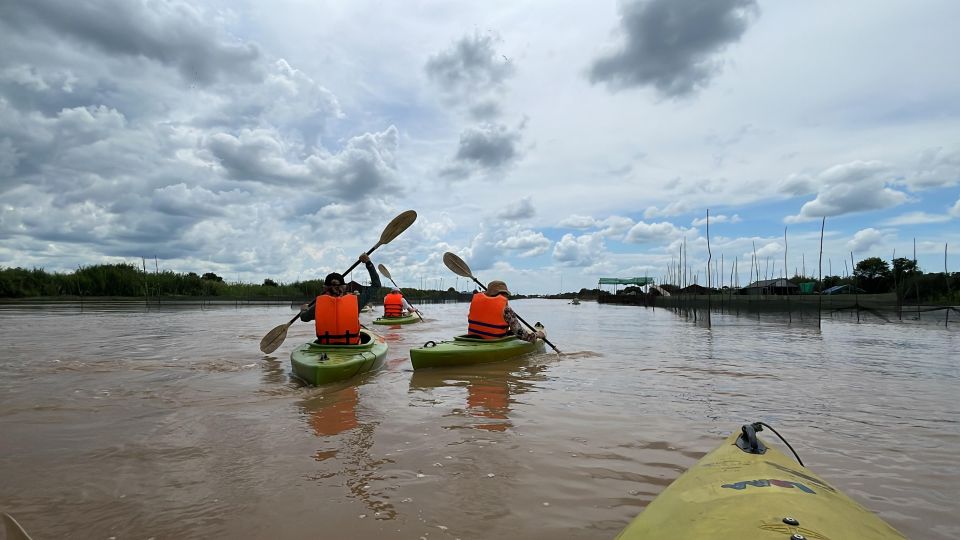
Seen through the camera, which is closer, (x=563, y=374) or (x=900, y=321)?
(x=563, y=374)

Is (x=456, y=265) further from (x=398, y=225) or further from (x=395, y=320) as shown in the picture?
(x=395, y=320)

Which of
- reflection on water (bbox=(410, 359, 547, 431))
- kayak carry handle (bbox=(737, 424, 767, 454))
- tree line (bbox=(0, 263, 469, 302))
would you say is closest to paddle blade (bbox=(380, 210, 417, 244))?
reflection on water (bbox=(410, 359, 547, 431))

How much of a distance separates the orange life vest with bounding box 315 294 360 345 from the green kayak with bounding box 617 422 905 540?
21.8ft

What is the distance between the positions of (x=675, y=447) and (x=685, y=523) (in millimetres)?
2705

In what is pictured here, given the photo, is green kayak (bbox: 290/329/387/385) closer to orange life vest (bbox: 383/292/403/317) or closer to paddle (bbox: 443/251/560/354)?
paddle (bbox: 443/251/560/354)

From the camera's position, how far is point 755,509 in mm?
1939

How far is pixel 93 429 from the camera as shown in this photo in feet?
16.9

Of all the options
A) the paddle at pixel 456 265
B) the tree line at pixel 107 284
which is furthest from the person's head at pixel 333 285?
the tree line at pixel 107 284

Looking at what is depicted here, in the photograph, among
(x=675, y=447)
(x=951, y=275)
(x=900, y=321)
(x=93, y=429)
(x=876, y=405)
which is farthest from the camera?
(x=951, y=275)

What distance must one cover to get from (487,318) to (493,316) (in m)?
0.13

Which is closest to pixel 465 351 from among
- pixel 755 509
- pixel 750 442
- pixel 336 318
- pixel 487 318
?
pixel 487 318

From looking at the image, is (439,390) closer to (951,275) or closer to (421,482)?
(421,482)

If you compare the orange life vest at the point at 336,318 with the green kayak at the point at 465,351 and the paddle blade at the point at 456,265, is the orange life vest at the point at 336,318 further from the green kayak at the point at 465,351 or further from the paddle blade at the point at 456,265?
the paddle blade at the point at 456,265

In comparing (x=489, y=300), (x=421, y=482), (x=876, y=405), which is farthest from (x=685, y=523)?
(x=489, y=300)
